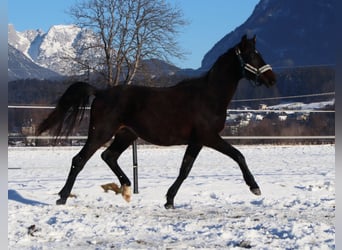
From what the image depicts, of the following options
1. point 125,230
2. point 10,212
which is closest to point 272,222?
point 125,230

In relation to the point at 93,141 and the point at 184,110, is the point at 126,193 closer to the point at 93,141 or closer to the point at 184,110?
the point at 93,141

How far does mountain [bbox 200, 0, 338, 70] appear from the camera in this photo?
97.6 m

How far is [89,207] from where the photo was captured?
5.16 metres

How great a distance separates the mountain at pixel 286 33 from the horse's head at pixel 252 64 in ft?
274

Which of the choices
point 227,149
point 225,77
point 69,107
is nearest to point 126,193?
point 69,107

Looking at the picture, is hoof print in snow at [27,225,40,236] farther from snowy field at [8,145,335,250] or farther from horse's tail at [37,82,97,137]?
horse's tail at [37,82,97,137]

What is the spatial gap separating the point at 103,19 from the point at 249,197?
2096 centimetres

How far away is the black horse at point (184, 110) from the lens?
5016 millimetres

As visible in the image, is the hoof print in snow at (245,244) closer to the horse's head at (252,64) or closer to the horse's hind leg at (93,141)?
the horse's head at (252,64)

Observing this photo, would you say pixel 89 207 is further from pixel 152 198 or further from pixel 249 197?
pixel 249 197

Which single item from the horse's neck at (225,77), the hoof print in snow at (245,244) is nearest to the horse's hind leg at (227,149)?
the horse's neck at (225,77)

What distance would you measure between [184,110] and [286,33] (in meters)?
136

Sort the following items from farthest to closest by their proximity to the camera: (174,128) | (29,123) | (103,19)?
(103,19) → (29,123) → (174,128)

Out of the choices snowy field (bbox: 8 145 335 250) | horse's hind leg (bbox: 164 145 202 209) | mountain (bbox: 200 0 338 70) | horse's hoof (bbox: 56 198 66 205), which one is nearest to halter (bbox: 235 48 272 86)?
horse's hind leg (bbox: 164 145 202 209)
